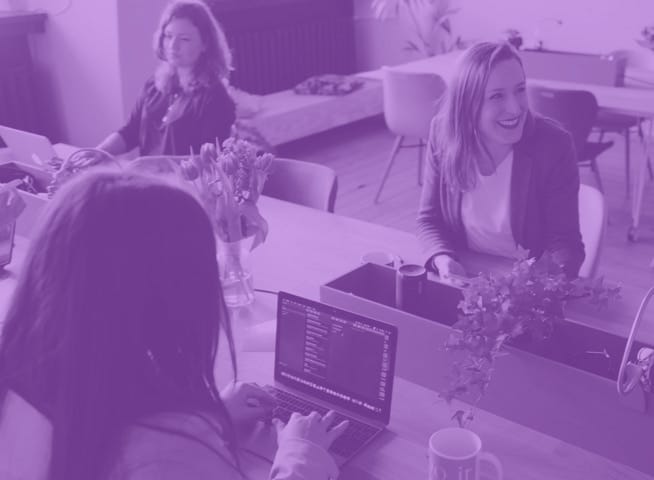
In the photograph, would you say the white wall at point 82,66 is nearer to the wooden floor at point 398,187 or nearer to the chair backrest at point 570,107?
the wooden floor at point 398,187

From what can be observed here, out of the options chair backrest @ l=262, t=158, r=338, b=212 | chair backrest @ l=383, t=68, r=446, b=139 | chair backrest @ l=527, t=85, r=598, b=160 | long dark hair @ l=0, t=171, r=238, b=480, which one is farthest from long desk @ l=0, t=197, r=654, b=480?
chair backrest @ l=383, t=68, r=446, b=139

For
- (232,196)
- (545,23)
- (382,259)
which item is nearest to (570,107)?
(382,259)

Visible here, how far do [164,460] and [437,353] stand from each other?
64cm

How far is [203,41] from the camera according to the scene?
3.02 meters

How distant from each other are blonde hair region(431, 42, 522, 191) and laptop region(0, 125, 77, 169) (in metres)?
1.26

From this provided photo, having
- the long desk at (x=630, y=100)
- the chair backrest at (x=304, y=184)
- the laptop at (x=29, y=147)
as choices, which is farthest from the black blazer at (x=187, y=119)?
the long desk at (x=630, y=100)

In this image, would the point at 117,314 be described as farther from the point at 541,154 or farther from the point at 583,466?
the point at 541,154

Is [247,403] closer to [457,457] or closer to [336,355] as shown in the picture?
[336,355]

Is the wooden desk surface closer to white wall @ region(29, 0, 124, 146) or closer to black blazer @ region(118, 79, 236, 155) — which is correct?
black blazer @ region(118, 79, 236, 155)

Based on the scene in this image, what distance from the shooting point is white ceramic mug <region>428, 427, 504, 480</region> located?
3.82 feet

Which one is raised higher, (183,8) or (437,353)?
(183,8)

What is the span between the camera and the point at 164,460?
998 mm

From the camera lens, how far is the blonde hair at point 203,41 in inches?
117

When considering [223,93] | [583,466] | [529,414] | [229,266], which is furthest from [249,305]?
[223,93]
